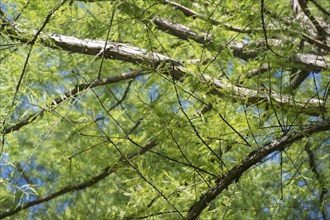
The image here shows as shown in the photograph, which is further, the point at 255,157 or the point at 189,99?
the point at 189,99

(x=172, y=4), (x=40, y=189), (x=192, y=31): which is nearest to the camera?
(x=172, y=4)

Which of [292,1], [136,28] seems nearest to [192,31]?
[292,1]

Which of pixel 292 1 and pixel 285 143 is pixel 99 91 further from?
pixel 285 143

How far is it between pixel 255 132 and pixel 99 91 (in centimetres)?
286

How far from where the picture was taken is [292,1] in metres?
3.55

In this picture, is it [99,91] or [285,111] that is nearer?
[285,111]

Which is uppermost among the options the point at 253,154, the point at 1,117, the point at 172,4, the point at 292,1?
the point at 292,1

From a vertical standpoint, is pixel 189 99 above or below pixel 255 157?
above

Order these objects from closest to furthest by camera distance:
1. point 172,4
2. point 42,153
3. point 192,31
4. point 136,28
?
point 136,28, point 172,4, point 192,31, point 42,153

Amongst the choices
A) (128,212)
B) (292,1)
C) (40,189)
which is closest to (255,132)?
(128,212)

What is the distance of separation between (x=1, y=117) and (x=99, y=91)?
2522 millimetres

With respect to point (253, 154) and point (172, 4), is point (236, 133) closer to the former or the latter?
point (253, 154)

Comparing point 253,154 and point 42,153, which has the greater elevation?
point 42,153

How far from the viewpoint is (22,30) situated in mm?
2477
